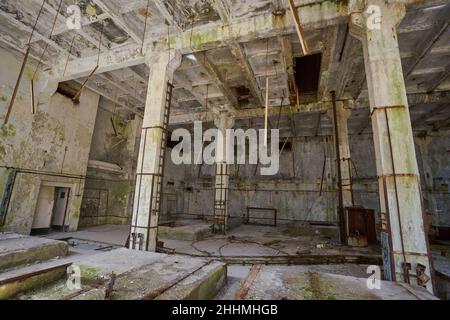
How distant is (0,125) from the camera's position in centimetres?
729

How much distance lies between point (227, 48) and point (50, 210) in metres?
9.67

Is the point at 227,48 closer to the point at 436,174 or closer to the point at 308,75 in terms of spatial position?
the point at 308,75

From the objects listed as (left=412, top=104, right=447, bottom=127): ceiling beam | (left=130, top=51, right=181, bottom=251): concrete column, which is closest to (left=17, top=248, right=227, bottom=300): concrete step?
(left=130, top=51, right=181, bottom=251): concrete column

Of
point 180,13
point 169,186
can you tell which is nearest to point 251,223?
point 169,186

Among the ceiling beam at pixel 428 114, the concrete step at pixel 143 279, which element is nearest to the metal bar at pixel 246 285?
the concrete step at pixel 143 279

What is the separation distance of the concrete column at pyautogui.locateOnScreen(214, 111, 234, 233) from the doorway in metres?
6.73

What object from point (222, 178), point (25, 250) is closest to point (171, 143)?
point (222, 178)

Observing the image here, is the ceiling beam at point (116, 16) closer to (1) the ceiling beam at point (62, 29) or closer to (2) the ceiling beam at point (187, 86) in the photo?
(1) the ceiling beam at point (62, 29)

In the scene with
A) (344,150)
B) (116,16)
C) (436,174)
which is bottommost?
(436,174)

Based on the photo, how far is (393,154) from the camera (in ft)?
13.3

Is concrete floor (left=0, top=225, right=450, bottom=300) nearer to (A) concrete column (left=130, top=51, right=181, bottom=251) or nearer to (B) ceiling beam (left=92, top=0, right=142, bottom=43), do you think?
(A) concrete column (left=130, top=51, right=181, bottom=251)

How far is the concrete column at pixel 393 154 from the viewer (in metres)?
3.70

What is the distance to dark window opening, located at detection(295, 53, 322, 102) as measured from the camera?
8.46 metres
